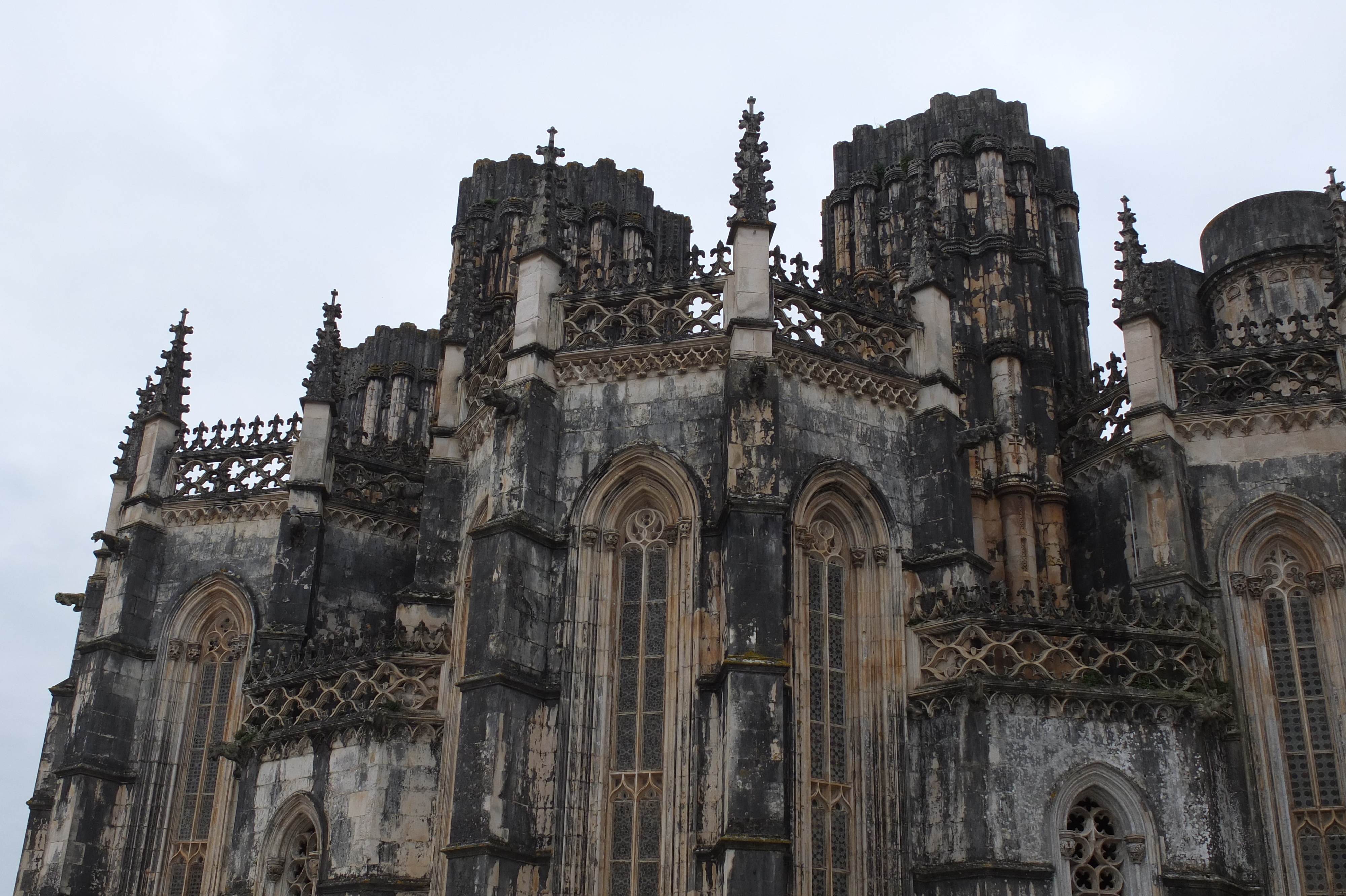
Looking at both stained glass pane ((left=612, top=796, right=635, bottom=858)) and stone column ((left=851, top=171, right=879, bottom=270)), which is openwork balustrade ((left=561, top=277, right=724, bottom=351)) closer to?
stained glass pane ((left=612, top=796, right=635, bottom=858))

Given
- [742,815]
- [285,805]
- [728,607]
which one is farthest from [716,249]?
[285,805]

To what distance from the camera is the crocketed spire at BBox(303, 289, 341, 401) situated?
27844mm

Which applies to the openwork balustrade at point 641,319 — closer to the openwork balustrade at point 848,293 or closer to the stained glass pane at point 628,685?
the openwork balustrade at point 848,293

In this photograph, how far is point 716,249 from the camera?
22.0 m

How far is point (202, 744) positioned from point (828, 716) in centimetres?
1312

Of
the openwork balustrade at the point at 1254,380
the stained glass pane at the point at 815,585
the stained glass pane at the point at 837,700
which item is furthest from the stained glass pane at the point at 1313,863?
the stained glass pane at the point at 815,585

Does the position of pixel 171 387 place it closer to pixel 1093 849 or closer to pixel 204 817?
pixel 204 817

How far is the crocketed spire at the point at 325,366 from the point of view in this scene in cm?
2784

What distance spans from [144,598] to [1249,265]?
24.8 m

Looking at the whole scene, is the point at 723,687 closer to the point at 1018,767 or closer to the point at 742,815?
the point at 742,815

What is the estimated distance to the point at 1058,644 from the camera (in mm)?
20062

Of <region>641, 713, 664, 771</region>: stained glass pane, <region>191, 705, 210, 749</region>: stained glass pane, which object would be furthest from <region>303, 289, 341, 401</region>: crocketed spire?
<region>641, 713, 664, 771</region>: stained glass pane

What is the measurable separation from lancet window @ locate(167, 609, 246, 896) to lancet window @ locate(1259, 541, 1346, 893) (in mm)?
18476

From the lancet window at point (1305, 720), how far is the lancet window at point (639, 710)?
10064mm
